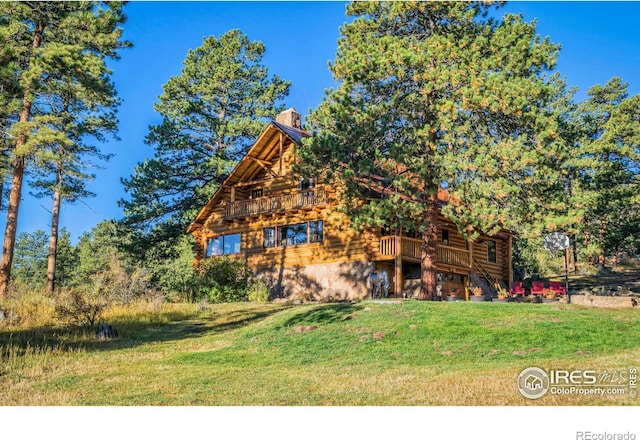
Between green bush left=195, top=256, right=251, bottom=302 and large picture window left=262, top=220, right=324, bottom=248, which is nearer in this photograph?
green bush left=195, top=256, right=251, bottom=302

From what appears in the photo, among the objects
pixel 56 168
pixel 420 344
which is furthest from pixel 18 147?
pixel 420 344

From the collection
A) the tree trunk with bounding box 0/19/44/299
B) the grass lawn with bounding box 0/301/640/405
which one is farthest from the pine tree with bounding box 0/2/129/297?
the grass lawn with bounding box 0/301/640/405

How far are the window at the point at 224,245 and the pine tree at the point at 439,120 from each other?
11.0 metres

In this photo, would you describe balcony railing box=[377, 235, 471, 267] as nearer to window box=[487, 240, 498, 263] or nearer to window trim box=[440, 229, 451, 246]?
window trim box=[440, 229, 451, 246]

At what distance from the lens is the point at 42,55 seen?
19906 millimetres

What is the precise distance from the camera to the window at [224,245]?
31.9m

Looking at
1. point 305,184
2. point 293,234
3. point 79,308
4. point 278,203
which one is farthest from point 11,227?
point 305,184

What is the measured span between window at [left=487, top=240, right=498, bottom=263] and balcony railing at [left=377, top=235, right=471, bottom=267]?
12.5ft

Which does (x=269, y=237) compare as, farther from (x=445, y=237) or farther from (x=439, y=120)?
(x=439, y=120)

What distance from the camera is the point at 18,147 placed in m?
19.8

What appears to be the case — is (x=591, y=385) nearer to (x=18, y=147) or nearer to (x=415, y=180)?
(x=415, y=180)

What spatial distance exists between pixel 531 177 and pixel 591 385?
10.4 m

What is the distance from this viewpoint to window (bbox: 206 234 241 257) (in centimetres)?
3194
